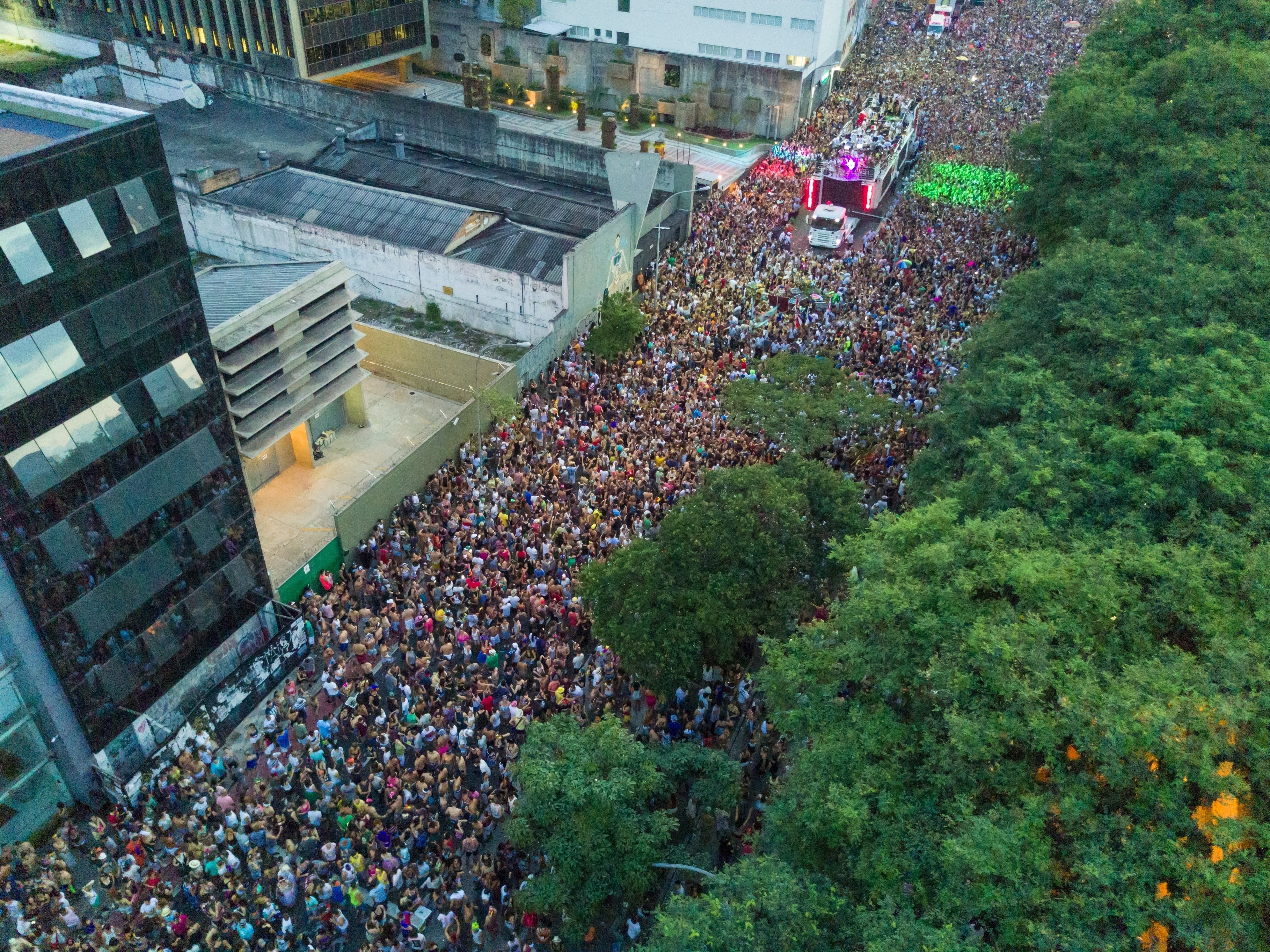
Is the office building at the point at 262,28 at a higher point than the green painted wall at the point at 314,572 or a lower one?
higher

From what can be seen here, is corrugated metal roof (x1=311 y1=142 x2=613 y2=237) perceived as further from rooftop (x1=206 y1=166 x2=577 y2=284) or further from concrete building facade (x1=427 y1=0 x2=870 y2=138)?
concrete building facade (x1=427 y1=0 x2=870 y2=138)

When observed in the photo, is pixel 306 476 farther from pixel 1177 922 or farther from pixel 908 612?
pixel 1177 922

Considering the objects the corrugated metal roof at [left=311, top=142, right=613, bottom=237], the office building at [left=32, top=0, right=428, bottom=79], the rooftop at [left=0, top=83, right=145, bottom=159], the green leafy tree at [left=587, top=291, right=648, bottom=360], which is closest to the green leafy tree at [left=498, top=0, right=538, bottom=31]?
the office building at [left=32, top=0, right=428, bottom=79]

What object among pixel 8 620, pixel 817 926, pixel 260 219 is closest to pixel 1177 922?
pixel 817 926

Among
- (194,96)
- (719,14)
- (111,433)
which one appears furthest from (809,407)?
(194,96)

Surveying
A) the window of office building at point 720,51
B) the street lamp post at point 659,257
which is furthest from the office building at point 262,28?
the street lamp post at point 659,257

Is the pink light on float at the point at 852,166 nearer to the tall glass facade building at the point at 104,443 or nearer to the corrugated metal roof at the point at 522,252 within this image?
the corrugated metal roof at the point at 522,252
